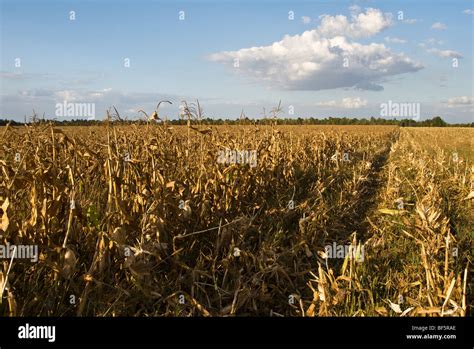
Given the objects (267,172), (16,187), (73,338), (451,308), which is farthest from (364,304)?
(267,172)

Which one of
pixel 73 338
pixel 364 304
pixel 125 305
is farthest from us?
pixel 364 304

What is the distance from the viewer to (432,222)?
400 centimetres

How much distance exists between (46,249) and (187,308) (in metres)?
1.18

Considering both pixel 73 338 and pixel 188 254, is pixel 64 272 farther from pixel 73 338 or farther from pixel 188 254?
pixel 188 254

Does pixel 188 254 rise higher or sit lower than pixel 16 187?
lower

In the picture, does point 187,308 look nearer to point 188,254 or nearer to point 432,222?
point 188,254

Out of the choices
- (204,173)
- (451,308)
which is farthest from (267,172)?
(451,308)

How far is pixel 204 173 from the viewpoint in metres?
4.98

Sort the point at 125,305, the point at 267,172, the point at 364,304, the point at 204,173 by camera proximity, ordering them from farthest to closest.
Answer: the point at 267,172
the point at 204,173
the point at 364,304
the point at 125,305

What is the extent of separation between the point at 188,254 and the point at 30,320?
1.66m

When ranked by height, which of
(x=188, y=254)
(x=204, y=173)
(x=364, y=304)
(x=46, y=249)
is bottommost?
(x=364, y=304)

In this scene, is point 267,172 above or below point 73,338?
above

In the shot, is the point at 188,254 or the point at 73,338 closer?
the point at 73,338

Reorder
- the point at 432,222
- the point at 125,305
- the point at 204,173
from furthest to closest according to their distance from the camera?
the point at 204,173
the point at 432,222
the point at 125,305
